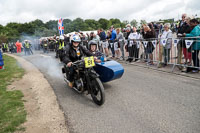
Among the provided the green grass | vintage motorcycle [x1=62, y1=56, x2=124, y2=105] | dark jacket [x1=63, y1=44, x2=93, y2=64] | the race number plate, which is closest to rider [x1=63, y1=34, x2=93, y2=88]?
dark jacket [x1=63, y1=44, x2=93, y2=64]

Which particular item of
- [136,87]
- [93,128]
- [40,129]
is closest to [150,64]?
[136,87]

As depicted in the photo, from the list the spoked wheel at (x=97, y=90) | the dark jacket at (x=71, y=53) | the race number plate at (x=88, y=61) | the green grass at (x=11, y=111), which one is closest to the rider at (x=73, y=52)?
the dark jacket at (x=71, y=53)

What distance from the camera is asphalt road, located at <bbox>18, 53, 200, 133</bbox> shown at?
3.09 meters

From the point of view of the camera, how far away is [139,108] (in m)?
3.81

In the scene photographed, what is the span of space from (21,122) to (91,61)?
2185mm

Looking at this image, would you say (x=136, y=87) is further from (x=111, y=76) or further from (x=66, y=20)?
(x=66, y=20)

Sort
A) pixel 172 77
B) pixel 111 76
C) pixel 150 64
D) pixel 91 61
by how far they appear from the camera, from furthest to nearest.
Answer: pixel 150 64 < pixel 172 77 < pixel 111 76 < pixel 91 61

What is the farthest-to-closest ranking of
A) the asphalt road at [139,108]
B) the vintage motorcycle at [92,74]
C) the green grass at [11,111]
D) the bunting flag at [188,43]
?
1. the bunting flag at [188,43]
2. the vintage motorcycle at [92,74]
3. the green grass at [11,111]
4. the asphalt road at [139,108]

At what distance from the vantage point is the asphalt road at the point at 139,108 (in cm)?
309

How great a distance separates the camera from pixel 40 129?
3242 mm

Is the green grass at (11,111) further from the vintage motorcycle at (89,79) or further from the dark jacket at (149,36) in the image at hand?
the dark jacket at (149,36)

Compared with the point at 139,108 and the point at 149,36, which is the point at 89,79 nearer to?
the point at 139,108

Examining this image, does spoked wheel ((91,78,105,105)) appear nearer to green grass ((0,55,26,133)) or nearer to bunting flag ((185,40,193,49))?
green grass ((0,55,26,133))

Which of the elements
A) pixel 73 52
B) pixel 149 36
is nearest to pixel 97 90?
pixel 73 52
